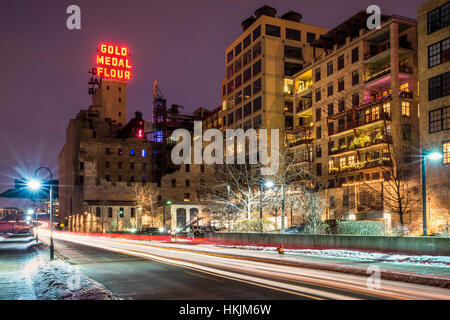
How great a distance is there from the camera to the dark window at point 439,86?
1683 inches

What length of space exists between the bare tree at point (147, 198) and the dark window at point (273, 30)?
39875 millimetres

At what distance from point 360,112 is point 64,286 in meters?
52.5

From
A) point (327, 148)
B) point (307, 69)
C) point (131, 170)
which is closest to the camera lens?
point (327, 148)

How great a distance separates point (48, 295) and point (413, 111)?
51.2 meters

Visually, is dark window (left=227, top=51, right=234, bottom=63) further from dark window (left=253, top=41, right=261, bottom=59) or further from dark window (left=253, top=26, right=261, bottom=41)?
dark window (left=253, top=41, right=261, bottom=59)

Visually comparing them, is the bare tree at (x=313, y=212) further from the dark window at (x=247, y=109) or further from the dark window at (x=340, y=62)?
the dark window at (x=247, y=109)

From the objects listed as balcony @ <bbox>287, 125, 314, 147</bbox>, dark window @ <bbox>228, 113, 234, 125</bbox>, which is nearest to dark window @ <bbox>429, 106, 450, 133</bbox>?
balcony @ <bbox>287, 125, 314, 147</bbox>

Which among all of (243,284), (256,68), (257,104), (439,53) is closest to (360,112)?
(439,53)

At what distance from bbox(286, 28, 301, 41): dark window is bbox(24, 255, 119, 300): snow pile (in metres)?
73.8

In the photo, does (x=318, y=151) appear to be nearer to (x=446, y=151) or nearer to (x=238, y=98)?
(x=446, y=151)

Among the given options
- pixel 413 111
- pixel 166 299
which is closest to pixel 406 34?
pixel 413 111

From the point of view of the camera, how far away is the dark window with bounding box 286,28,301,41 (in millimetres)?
85312
